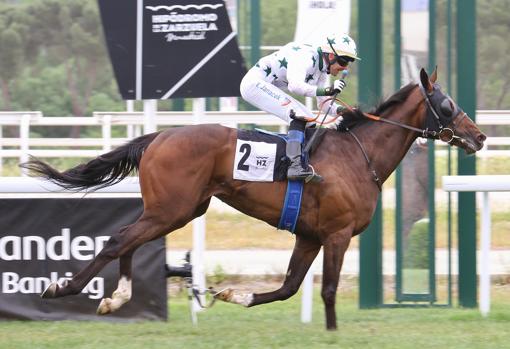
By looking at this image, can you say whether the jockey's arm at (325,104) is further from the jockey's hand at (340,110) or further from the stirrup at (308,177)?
the stirrup at (308,177)

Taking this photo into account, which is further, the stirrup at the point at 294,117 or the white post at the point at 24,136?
the white post at the point at 24,136

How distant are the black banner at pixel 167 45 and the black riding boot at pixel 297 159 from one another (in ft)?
2.96

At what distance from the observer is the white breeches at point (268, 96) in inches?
276

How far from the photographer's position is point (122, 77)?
7.33 meters

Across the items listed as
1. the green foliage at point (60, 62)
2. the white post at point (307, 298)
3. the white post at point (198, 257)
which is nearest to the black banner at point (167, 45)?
the white post at point (198, 257)

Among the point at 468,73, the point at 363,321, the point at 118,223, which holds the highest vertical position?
the point at 468,73

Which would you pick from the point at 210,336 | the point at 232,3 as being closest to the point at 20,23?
the point at 232,3

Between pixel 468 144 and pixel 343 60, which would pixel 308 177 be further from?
pixel 468 144

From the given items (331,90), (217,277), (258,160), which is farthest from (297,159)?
(217,277)

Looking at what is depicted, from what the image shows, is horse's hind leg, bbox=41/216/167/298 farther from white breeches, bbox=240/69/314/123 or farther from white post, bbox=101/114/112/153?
white post, bbox=101/114/112/153

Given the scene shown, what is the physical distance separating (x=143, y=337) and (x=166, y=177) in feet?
3.45

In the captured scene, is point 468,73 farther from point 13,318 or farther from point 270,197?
point 13,318

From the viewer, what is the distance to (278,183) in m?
6.80

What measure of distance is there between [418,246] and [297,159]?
5.92ft
